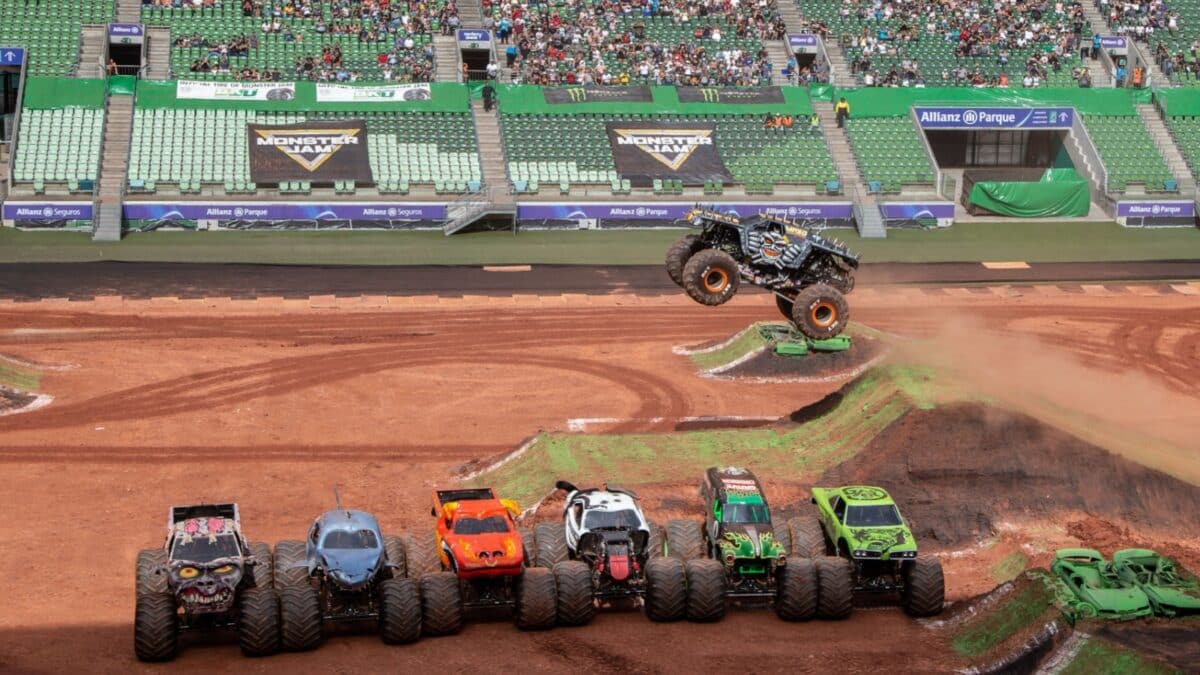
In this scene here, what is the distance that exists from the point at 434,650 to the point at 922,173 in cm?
4794

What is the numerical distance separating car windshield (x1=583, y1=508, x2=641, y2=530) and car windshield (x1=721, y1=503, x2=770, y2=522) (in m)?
1.65

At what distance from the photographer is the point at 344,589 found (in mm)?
27406

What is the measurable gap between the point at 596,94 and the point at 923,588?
4687cm

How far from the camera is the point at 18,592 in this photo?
30188 millimetres

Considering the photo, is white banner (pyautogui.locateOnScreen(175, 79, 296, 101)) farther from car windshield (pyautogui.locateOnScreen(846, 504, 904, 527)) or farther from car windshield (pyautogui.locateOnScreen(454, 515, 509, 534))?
car windshield (pyautogui.locateOnScreen(846, 504, 904, 527))

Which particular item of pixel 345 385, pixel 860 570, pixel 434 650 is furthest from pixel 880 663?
pixel 345 385

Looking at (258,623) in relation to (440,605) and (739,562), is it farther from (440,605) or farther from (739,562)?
(739,562)

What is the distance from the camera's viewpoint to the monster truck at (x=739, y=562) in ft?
93.5

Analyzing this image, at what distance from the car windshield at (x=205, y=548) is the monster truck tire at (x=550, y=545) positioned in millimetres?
5475

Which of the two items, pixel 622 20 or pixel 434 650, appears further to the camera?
pixel 622 20

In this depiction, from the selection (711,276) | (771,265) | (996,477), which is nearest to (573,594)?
(996,477)

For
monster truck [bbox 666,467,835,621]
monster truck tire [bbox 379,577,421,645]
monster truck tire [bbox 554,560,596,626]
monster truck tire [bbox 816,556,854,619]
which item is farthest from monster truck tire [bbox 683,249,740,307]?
monster truck tire [bbox 379,577,421,645]

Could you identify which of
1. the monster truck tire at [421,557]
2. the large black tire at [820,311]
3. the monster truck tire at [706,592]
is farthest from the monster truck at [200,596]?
the large black tire at [820,311]

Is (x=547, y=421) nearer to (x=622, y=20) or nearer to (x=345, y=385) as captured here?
(x=345, y=385)
